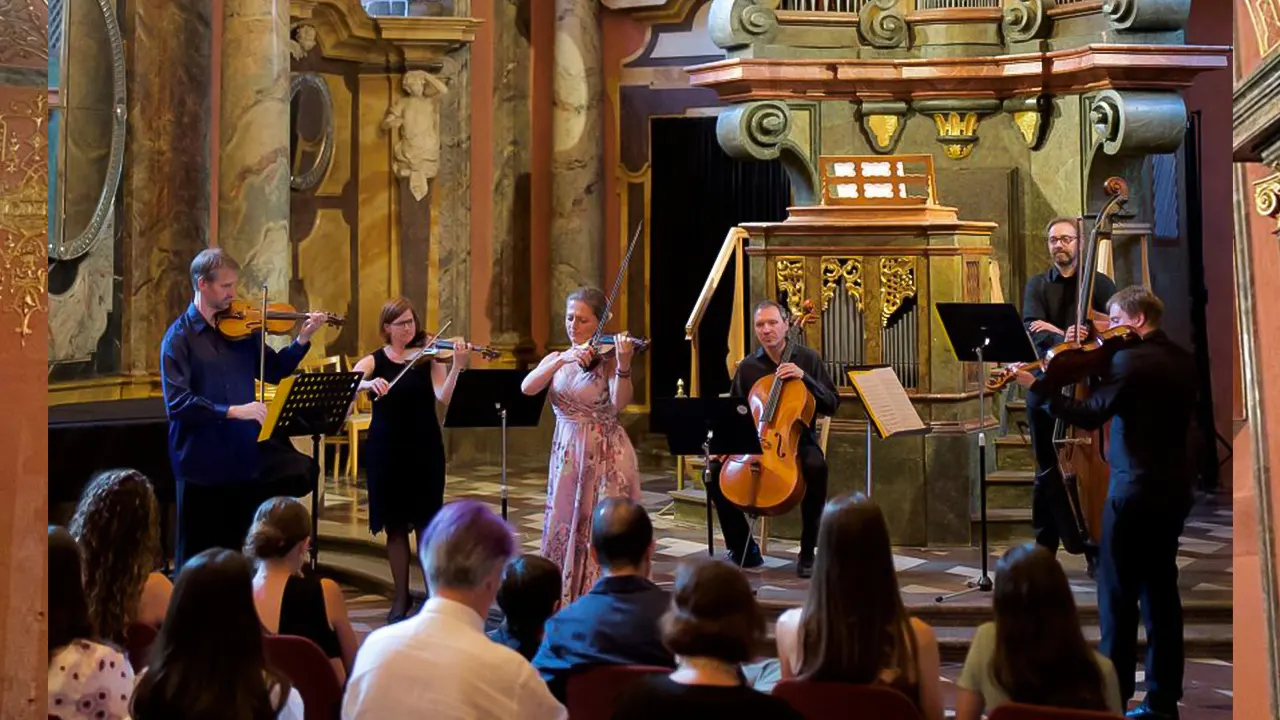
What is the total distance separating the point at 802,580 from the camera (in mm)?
7887

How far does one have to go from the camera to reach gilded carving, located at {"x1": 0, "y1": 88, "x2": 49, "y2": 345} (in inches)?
145

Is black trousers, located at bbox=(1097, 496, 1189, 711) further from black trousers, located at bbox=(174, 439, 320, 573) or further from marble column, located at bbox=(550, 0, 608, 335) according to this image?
marble column, located at bbox=(550, 0, 608, 335)

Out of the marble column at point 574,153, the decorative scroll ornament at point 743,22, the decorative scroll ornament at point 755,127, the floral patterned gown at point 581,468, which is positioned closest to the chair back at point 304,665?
the floral patterned gown at point 581,468

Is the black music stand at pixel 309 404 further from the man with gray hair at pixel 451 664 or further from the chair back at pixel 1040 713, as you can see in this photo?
the chair back at pixel 1040 713

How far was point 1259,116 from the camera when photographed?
3.38m

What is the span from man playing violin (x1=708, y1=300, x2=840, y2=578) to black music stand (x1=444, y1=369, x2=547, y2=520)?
1158mm

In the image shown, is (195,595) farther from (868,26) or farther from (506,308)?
(506,308)

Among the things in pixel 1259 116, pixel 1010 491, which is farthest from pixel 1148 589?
pixel 1010 491

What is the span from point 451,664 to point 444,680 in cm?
3

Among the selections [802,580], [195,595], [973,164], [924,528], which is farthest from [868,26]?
[195,595]

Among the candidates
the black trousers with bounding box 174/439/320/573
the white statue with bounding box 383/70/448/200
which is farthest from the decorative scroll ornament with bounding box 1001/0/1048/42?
the black trousers with bounding box 174/439/320/573

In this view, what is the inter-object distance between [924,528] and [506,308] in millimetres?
5720

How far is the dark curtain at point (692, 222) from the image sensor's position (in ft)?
43.6

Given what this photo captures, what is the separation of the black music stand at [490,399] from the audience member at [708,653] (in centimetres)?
374
